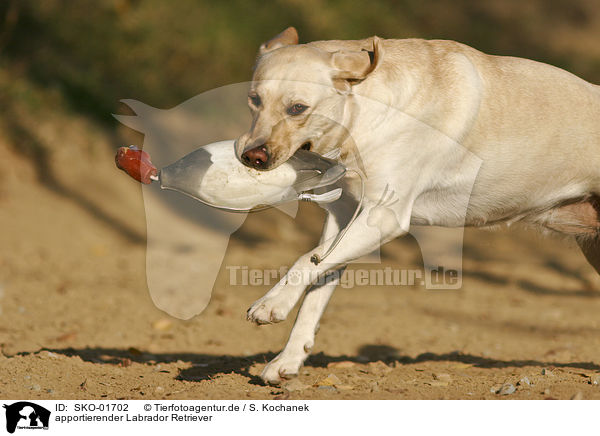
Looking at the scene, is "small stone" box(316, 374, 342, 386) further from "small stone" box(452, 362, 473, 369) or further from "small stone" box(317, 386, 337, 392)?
"small stone" box(452, 362, 473, 369)

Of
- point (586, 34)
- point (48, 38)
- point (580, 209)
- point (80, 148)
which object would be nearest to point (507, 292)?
point (580, 209)

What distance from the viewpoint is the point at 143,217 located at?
9312 millimetres

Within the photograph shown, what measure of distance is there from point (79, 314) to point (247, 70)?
21.0 ft

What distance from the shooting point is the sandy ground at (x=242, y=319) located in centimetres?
397

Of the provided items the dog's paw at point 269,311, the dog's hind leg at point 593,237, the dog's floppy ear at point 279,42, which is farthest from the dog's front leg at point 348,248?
the dog's hind leg at point 593,237

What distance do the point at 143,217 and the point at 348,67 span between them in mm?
6114

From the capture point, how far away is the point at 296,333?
4.14 m

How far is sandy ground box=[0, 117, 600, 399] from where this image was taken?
3967 millimetres

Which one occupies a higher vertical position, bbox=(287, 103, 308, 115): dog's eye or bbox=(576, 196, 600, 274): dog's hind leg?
bbox=(287, 103, 308, 115): dog's eye

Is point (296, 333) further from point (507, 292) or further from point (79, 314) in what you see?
point (507, 292)

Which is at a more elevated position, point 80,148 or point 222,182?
point 222,182

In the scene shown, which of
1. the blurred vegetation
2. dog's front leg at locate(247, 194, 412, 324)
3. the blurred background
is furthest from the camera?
the blurred vegetation

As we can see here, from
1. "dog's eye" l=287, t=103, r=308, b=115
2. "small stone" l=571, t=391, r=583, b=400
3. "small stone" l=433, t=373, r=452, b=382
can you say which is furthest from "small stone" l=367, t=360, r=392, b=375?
"dog's eye" l=287, t=103, r=308, b=115
